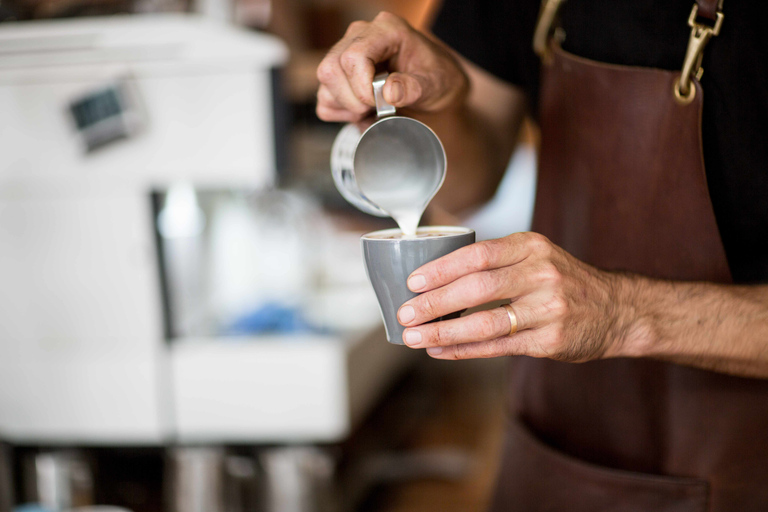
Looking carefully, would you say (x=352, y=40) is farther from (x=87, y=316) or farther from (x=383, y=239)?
(x=87, y=316)

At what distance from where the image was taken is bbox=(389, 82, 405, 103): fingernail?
579mm

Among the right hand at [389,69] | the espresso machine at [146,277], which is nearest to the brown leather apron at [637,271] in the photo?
the right hand at [389,69]

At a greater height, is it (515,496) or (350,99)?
(350,99)

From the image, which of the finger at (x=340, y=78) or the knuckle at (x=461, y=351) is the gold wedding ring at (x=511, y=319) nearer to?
the knuckle at (x=461, y=351)

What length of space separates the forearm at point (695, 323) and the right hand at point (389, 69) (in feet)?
0.92

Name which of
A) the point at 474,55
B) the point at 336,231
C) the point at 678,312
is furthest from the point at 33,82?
the point at 336,231

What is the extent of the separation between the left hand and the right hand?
172 mm

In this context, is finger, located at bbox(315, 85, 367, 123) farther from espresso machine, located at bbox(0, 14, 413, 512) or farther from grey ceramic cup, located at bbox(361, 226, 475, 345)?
espresso machine, located at bbox(0, 14, 413, 512)

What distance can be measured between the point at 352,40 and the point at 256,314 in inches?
48.0

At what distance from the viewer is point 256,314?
69.3 inches

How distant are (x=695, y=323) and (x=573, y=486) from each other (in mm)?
348

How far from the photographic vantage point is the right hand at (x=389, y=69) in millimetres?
606

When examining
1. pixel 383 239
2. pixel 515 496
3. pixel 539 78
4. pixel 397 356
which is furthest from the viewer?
pixel 397 356

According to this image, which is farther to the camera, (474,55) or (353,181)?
(474,55)
